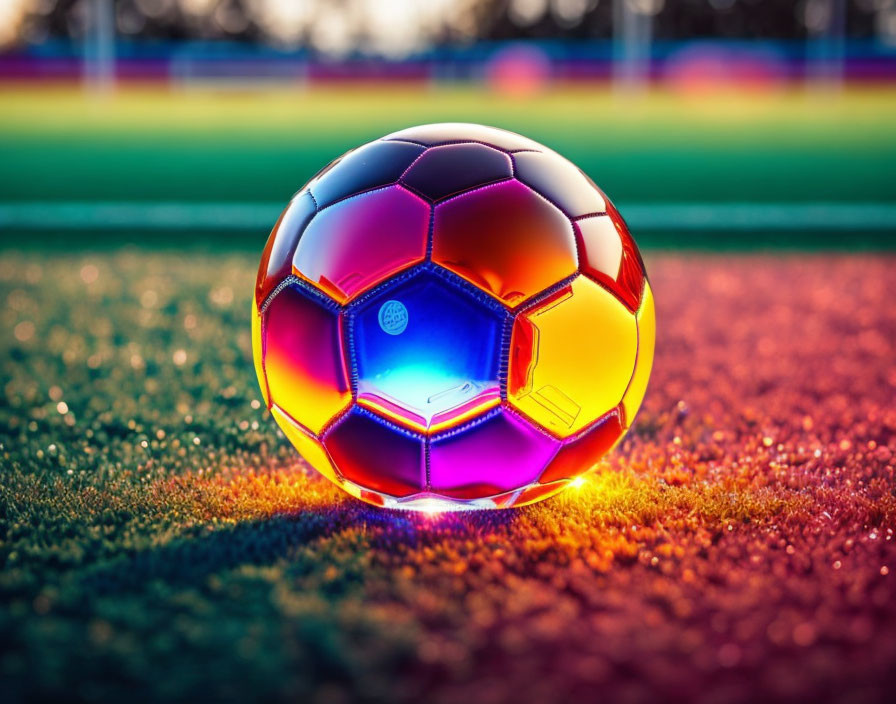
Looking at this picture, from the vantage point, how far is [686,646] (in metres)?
1.88

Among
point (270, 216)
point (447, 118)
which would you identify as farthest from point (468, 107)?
point (270, 216)

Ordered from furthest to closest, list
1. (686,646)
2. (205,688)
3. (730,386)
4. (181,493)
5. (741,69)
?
(741,69) < (730,386) < (181,493) < (686,646) < (205,688)

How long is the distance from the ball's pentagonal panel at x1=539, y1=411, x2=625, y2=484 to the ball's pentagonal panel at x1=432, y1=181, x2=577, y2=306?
399mm

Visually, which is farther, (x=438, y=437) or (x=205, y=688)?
(x=438, y=437)

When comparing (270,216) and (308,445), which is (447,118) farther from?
(308,445)

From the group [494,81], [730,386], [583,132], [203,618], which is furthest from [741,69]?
[203,618]

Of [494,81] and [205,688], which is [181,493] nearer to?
[205,688]

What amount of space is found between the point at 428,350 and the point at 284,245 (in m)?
0.55

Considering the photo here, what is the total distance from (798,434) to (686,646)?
1.54 metres

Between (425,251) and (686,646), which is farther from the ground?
(425,251)

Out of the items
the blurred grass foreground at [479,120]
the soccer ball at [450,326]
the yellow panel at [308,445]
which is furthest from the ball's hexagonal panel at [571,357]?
the blurred grass foreground at [479,120]

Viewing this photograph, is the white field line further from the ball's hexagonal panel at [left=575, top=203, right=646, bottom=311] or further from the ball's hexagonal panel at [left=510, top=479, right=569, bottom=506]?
the ball's hexagonal panel at [left=510, top=479, right=569, bottom=506]

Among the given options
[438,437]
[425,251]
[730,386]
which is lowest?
[730,386]

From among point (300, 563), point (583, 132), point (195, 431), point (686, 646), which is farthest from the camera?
point (583, 132)
